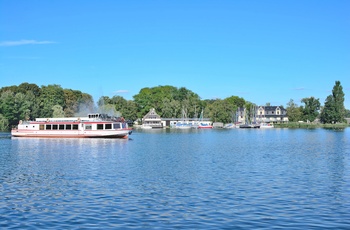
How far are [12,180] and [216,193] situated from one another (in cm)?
1554

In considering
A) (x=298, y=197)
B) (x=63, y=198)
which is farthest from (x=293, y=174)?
(x=63, y=198)

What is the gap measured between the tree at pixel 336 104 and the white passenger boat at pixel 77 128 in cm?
13084

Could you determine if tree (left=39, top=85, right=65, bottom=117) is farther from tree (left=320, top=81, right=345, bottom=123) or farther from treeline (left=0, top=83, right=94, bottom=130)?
tree (left=320, top=81, right=345, bottom=123)

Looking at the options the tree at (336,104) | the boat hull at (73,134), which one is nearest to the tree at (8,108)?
the boat hull at (73,134)

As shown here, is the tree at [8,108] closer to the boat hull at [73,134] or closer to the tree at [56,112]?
the tree at [56,112]

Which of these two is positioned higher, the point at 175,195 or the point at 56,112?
the point at 56,112

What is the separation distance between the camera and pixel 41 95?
17088cm

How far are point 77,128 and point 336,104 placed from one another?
453ft

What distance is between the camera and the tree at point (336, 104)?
632ft

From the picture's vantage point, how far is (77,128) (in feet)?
296

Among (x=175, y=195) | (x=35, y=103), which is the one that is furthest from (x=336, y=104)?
(x=175, y=195)

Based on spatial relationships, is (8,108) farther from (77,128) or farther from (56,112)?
(77,128)

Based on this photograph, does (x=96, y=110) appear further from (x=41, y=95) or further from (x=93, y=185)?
(x=93, y=185)

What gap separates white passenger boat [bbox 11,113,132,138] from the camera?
289ft
